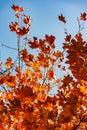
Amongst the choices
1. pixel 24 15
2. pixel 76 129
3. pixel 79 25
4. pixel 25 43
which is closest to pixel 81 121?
pixel 76 129

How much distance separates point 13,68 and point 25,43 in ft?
3.20

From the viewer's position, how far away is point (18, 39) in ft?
28.1

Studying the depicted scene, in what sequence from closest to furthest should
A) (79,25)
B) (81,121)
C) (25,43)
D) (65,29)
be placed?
(81,121) → (65,29) → (79,25) → (25,43)

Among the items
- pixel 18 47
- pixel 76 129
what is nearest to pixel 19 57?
pixel 18 47

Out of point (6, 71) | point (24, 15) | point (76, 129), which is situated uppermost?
point (24, 15)

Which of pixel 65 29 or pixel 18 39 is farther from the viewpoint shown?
pixel 18 39

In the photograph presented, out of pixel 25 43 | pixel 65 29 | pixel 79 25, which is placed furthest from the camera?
pixel 25 43

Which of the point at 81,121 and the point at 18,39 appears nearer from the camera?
the point at 81,121

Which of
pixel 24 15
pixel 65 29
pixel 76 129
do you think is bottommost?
pixel 76 129

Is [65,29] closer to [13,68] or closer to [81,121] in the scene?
[13,68]

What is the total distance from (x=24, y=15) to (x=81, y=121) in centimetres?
492

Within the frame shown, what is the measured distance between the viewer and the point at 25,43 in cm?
890

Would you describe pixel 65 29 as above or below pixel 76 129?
above

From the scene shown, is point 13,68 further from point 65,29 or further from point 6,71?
point 65,29
